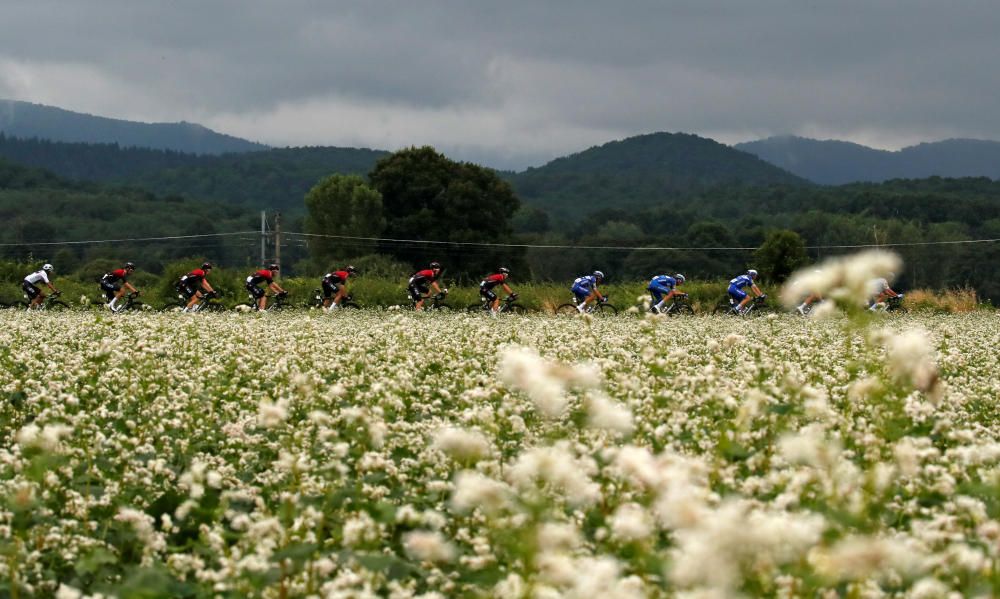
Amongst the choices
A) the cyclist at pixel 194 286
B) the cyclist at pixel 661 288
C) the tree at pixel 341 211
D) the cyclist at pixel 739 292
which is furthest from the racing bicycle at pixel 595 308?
the tree at pixel 341 211

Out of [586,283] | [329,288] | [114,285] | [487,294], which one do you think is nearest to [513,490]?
[487,294]

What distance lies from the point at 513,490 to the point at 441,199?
76.8m

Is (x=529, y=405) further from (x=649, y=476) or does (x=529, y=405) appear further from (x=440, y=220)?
(x=440, y=220)

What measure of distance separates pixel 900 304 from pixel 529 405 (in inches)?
1541

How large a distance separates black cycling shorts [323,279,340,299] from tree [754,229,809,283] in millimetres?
27462

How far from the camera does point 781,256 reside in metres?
56.6

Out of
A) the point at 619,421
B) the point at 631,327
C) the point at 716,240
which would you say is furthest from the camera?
the point at 716,240

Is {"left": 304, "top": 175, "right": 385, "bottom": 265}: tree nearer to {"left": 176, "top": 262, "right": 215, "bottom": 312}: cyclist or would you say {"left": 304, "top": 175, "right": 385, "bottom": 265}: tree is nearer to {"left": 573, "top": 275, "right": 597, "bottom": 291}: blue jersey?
{"left": 176, "top": 262, "right": 215, "bottom": 312}: cyclist

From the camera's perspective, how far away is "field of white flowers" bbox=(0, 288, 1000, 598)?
3455mm

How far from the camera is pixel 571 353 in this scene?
13547mm

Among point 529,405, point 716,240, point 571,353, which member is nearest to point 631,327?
point 571,353

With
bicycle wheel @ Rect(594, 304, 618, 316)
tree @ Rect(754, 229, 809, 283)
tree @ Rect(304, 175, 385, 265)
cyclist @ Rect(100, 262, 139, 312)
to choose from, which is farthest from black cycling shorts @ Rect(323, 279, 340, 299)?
tree @ Rect(304, 175, 385, 265)

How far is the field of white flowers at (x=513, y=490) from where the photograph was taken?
3.46 metres

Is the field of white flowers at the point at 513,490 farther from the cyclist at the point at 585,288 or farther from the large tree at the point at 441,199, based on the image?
the large tree at the point at 441,199
